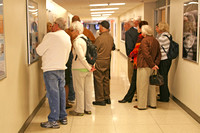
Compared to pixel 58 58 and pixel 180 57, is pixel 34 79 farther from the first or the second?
pixel 180 57

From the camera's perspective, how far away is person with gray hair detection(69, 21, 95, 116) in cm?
443

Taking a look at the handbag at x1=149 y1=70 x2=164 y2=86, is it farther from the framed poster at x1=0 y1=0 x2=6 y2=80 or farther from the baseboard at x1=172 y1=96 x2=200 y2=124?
the framed poster at x1=0 y1=0 x2=6 y2=80

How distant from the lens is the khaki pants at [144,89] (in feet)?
16.4

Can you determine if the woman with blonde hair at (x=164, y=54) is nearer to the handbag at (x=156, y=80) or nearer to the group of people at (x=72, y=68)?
the handbag at (x=156, y=80)

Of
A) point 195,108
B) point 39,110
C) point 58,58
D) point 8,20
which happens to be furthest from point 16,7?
point 195,108

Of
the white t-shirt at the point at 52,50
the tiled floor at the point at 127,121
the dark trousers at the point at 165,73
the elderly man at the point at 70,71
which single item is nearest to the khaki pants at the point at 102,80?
the tiled floor at the point at 127,121

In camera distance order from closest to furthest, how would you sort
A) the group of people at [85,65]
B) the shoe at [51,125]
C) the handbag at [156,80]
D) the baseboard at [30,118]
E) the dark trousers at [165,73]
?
1. the baseboard at [30,118]
2. the group of people at [85,65]
3. the shoe at [51,125]
4. the handbag at [156,80]
5. the dark trousers at [165,73]

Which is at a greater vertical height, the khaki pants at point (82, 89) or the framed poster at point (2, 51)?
the framed poster at point (2, 51)

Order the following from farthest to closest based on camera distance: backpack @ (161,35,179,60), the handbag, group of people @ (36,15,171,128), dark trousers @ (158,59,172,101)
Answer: dark trousers @ (158,59,172,101) < backpack @ (161,35,179,60) < the handbag < group of people @ (36,15,171,128)

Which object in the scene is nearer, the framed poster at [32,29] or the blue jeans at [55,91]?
the blue jeans at [55,91]

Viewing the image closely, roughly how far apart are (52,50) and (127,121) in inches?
67.6

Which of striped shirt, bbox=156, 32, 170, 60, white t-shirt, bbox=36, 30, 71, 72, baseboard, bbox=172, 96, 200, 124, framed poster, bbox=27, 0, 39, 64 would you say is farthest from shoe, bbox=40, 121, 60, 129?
striped shirt, bbox=156, 32, 170, 60

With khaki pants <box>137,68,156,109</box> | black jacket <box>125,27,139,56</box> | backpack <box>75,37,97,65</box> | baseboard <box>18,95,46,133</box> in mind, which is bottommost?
baseboard <box>18,95,46,133</box>

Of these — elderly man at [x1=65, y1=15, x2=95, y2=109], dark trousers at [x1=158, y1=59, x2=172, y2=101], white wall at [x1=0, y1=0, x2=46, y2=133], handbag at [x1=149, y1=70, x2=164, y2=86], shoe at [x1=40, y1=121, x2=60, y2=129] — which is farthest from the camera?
dark trousers at [x1=158, y1=59, x2=172, y2=101]
